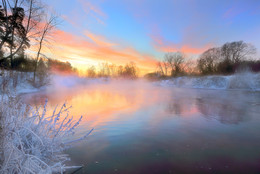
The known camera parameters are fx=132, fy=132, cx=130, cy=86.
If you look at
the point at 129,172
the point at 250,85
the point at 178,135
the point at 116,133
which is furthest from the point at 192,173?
the point at 250,85

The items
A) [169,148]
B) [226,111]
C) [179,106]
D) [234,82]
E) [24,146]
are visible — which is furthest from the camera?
[234,82]

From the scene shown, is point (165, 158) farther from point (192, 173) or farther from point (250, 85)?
point (250, 85)

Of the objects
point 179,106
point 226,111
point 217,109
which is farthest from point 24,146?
point 217,109

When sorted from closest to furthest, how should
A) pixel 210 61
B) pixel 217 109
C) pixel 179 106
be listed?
1. pixel 217 109
2. pixel 179 106
3. pixel 210 61

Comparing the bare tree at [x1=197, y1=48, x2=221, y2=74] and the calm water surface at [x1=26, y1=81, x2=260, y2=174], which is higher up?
the bare tree at [x1=197, y1=48, x2=221, y2=74]

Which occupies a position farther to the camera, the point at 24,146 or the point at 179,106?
the point at 179,106

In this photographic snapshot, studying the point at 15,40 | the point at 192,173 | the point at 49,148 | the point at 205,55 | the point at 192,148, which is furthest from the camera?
the point at 205,55

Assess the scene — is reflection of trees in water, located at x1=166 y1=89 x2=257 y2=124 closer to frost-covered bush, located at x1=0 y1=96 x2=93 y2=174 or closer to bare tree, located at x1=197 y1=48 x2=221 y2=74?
frost-covered bush, located at x1=0 y1=96 x2=93 y2=174

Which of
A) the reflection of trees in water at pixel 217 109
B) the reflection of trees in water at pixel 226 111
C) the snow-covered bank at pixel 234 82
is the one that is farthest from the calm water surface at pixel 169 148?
the snow-covered bank at pixel 234 82

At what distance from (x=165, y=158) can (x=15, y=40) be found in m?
17.8

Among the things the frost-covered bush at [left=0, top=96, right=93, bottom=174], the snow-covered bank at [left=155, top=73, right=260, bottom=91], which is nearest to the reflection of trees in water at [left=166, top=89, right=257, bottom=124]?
the frost-covered bush at [left=0, top=96, right=93, bottom=174]

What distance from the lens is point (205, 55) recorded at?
144 ft

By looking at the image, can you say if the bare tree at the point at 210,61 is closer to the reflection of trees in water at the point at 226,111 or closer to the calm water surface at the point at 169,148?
the reflection of trees in water at the point at 226,111

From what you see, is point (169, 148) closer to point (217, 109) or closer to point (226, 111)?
point (226, 111)
